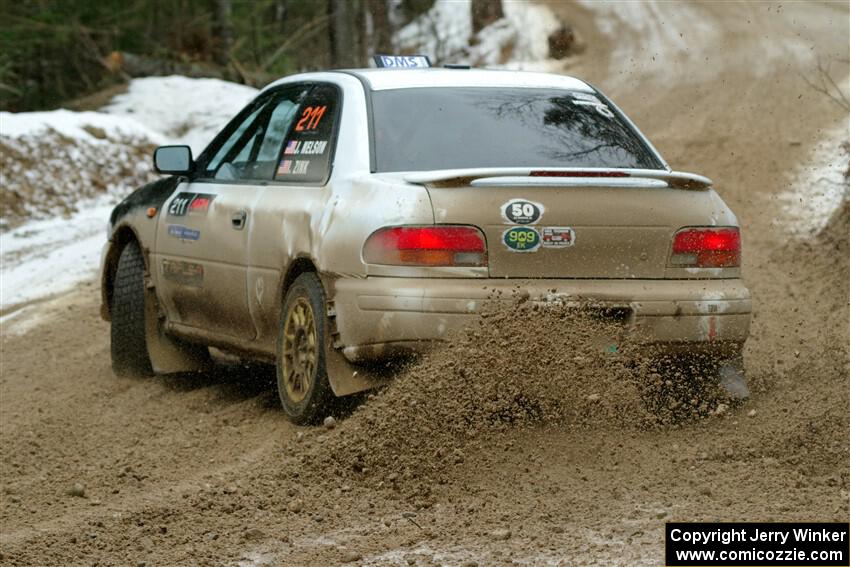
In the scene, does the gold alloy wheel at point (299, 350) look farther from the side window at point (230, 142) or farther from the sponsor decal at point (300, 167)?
the side window at point (230, 142)

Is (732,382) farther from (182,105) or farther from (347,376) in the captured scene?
(182,105)

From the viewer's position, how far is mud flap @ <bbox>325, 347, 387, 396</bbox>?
6.26m

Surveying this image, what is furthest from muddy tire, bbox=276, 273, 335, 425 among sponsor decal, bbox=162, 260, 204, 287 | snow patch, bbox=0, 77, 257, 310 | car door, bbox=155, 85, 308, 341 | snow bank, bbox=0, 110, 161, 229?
snow bank, bbox=0, 110, 161, 229

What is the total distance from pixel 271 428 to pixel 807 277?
5.57 meters

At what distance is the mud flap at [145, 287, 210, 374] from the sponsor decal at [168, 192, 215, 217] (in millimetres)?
656

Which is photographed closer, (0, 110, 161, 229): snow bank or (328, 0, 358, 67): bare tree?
(0, 110, 161, 229): snow bank

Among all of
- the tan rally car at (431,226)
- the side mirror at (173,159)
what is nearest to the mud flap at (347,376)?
the tan rally car at (431,226)

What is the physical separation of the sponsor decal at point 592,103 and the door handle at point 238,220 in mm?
1715

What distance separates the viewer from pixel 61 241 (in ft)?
44.7

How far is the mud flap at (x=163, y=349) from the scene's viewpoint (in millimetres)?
8422

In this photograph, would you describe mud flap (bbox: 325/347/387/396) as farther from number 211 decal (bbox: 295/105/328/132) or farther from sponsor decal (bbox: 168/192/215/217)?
sponsor decal (bbox: 168/192/215/217)

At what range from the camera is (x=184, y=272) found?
7.86m

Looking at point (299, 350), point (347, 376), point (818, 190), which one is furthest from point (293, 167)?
point (818, 190)

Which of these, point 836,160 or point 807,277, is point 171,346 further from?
point 836,160
